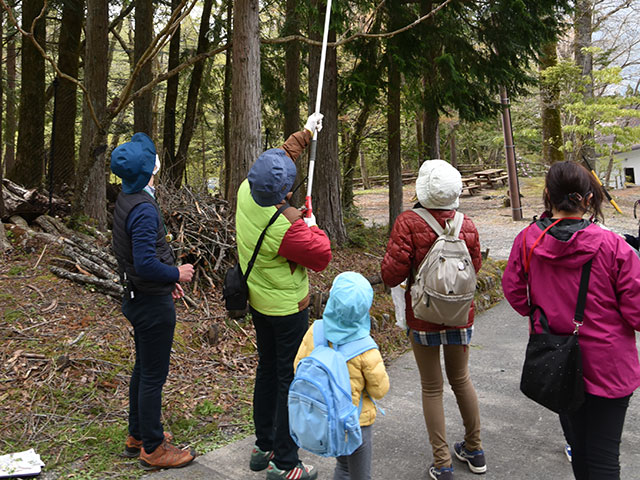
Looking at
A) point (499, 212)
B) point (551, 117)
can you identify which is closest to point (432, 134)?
point (499, 212)

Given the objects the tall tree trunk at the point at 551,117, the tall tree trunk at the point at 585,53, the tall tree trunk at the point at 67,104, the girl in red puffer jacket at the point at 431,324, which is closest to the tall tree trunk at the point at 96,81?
the tall tree trunk at the point at 67,104

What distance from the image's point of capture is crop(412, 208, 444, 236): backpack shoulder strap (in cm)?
360

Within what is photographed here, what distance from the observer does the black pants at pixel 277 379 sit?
359cm

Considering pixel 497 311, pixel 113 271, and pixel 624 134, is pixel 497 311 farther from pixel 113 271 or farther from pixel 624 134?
pixel 624 134

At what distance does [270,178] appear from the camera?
11.1ft

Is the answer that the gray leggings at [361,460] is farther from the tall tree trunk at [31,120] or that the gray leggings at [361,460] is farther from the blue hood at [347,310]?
the tall tree trunk at [31,120]

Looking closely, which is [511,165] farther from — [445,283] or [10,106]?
[445,283]

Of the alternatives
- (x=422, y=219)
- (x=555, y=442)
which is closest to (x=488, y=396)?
(x=555, y=442)

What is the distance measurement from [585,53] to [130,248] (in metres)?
26.1

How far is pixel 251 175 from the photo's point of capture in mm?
3455

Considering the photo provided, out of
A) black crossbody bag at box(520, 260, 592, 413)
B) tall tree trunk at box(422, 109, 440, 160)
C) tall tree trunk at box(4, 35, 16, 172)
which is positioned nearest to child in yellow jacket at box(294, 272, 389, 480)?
black crossbody bag at box(520, 260, 592, 413)

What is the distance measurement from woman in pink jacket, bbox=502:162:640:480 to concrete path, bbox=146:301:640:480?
1.05m

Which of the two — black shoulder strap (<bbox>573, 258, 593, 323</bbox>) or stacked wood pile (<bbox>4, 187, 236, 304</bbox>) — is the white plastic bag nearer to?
black shoulder strap (<bbox>573, 258, 593, 323</bbox>)

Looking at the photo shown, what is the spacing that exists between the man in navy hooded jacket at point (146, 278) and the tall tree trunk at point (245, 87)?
335 cm
